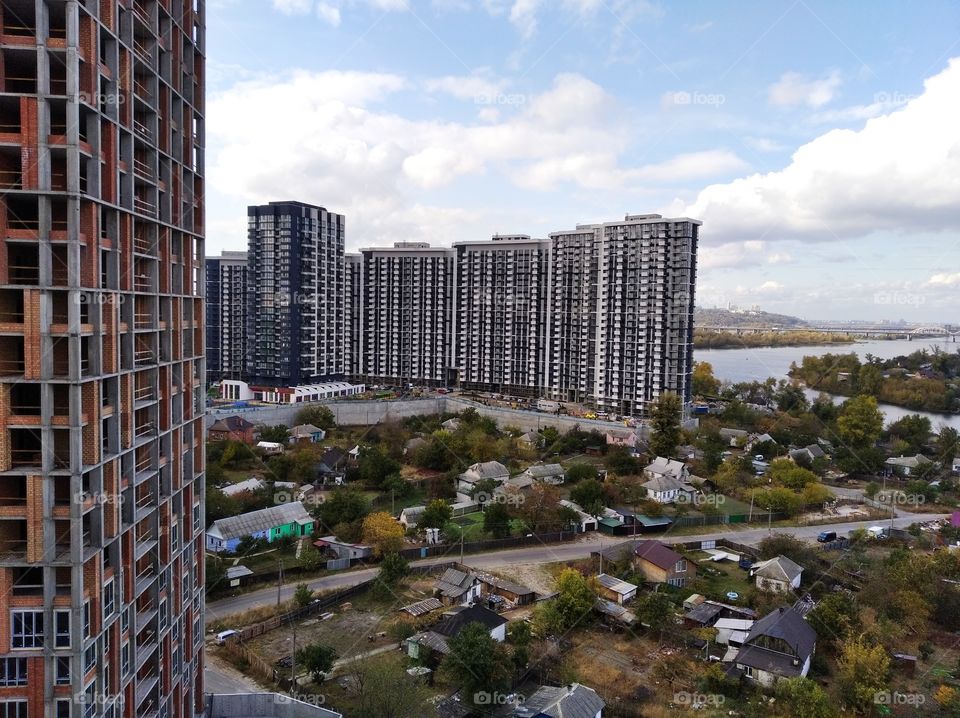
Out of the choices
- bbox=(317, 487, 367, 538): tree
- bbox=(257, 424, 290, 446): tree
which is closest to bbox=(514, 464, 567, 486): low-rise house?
bbox=(317, 487, 367, 538): tree

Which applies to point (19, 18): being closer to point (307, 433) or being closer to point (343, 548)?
point (343, 548)

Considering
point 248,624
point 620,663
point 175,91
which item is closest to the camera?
point 175,91

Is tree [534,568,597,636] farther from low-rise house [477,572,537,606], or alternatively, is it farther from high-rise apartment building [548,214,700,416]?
high-rise apartment building [548,214,700,416]

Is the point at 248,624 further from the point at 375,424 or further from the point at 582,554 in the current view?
the point at 375,424

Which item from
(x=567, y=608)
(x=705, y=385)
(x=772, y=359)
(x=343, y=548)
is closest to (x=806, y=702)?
(x=567, y=608)

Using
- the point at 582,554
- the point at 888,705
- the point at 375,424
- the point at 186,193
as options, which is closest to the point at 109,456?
the point at 186,193

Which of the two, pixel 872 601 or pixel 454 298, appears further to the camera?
pixel 454 298
